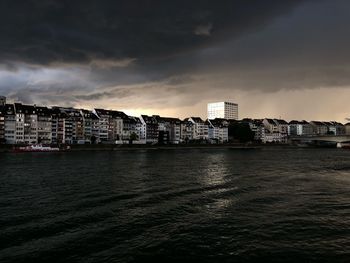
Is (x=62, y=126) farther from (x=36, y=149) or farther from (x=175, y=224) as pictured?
(x=175, y=224)

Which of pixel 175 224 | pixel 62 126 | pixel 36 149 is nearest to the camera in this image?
pixel 175 224

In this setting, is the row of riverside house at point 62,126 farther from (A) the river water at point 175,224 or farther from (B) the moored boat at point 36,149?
(A) the river water at point 175,224

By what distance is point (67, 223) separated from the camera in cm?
1962

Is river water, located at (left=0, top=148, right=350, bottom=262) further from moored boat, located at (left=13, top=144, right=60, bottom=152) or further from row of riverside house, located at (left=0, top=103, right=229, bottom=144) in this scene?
row of riverside house, located at (left=0, top=103, right=229, bottom=144)

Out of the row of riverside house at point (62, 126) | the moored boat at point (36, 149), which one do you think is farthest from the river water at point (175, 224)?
the row of riverside house at point (62, 126)

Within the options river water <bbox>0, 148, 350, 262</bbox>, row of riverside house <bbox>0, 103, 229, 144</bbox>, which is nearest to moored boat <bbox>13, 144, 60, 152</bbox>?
row of riverside house <bbox>0, 103, 229, 144</bbox>

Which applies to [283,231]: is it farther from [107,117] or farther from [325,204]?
[107,117]

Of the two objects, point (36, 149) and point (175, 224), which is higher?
point (36, 149)

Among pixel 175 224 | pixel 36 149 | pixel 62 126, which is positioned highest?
pixel 62 126

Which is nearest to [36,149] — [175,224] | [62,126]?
[62,126]

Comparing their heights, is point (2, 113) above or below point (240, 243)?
above

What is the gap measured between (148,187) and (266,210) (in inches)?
516

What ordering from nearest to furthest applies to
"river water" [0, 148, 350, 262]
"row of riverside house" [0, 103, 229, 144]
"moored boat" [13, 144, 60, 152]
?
"river water" [0, 148, 350, 262] → "moored boat" [13, 144, 60, 152] → "row of riverside house" [0, 103, 229, 144]

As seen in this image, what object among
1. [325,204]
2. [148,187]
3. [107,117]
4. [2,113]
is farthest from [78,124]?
[325,204]
